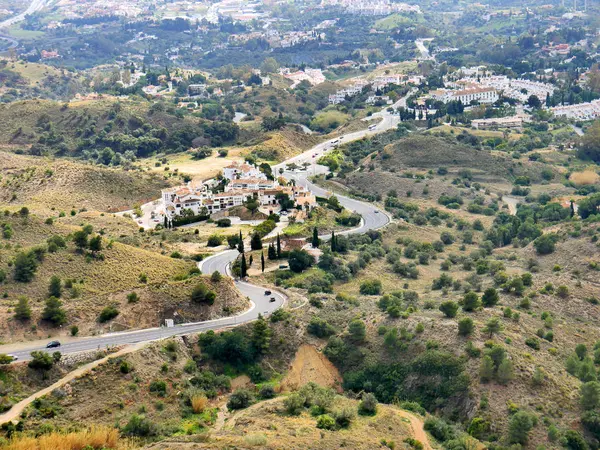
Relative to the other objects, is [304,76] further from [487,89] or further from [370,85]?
[487,89]

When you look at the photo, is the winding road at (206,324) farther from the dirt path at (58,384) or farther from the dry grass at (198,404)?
the dry grass at (198,404)

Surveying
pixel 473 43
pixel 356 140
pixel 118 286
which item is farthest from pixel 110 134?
pixel 473 43

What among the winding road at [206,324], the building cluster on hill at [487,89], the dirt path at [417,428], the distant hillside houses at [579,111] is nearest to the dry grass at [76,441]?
the winding road at [206,324]

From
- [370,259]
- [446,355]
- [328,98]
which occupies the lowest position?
[328,98]

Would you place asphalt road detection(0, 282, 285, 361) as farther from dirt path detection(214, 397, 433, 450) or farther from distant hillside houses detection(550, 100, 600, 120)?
distant hillside houses detection(550, 100, 600, 120)

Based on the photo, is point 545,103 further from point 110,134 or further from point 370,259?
point 370,259

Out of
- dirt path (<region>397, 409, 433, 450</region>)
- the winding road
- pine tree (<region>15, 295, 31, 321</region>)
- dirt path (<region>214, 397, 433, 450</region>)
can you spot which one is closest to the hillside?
the winding road
